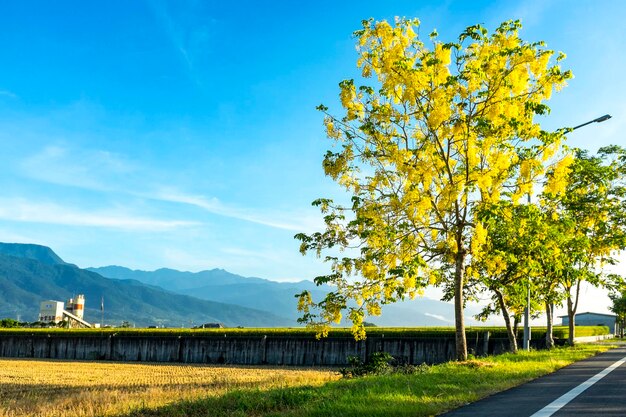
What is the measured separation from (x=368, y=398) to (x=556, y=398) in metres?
4.03

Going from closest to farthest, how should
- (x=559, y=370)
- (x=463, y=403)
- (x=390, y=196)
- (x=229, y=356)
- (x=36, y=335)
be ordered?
(x=463, y=403) → (x=559, y=370) → (x=390, y=196) → (x=229, y=356) → (x=36, y=335)

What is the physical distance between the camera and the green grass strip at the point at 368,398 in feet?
38.0

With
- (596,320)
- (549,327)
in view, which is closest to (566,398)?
(549,327)

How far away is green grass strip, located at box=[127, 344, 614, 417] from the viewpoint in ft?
38.0

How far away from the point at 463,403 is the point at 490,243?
1113 cm

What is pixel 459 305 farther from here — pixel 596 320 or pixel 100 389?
pixel 596 320

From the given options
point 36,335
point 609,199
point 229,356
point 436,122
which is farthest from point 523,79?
point 36,335

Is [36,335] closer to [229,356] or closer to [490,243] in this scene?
[229,356]

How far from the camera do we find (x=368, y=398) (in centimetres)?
1259

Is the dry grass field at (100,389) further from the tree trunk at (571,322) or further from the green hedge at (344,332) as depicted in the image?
the tree trunk at (571,322)

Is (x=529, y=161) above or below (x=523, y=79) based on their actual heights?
below

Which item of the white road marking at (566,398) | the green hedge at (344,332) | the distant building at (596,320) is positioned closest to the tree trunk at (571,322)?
the green hedge at (344,332)

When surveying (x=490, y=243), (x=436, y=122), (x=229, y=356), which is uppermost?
(x=436, y=122)

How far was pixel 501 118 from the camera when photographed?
69.4 ft
